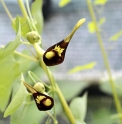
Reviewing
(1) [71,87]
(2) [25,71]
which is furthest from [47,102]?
(1) [71,87]

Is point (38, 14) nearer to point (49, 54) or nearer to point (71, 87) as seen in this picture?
point (49, 54)

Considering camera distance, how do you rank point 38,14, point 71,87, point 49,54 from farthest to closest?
point 71,87 < point 38,14 < point 49,54

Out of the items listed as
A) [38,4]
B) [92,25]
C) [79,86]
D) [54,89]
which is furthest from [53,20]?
[54,89]

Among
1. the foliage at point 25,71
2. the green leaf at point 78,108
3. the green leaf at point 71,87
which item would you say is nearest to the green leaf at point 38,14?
the foliage at point 25,71

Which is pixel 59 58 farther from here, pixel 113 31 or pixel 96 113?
pixel 113 31

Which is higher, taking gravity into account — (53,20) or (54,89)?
(54,89)

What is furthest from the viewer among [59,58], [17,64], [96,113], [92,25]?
[96,113]

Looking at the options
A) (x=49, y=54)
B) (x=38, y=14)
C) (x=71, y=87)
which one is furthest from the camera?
(x=71, y=87)

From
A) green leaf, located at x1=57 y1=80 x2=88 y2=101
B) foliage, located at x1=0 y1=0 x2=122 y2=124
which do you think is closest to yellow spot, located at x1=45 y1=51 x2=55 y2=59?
foliage, located at x1=0 y1=0 x2=122 y2=124
